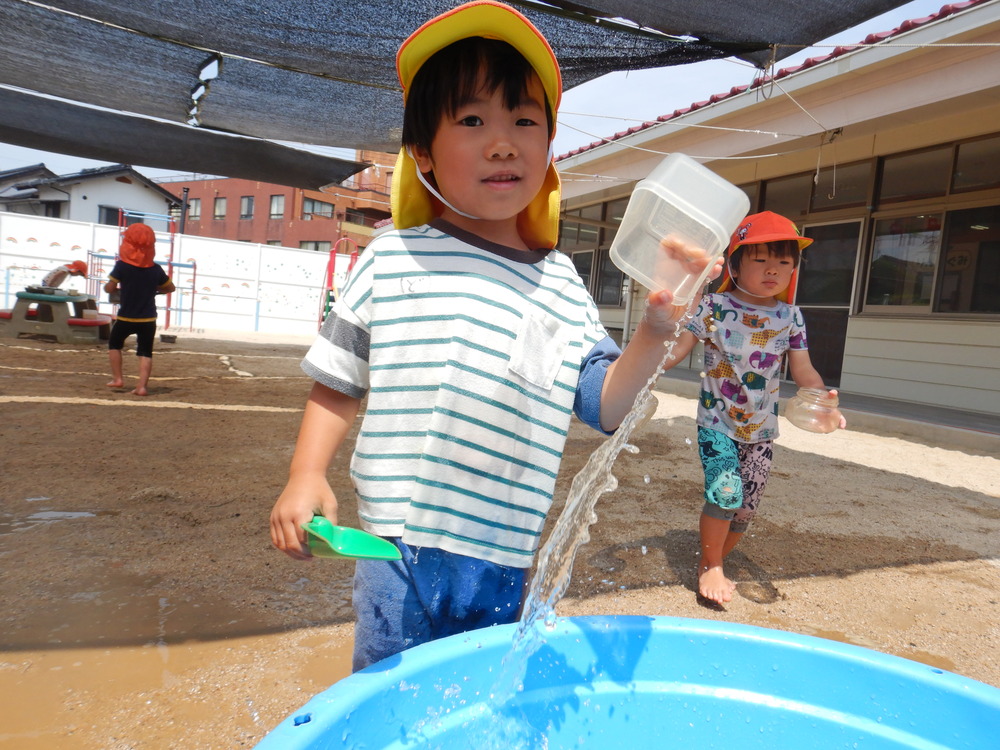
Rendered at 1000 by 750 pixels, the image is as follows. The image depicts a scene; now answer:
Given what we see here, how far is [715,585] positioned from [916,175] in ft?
20.3

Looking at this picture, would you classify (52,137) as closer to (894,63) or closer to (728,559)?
(728,559)

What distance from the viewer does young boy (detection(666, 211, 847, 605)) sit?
2.28 meters

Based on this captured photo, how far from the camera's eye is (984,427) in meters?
5.32

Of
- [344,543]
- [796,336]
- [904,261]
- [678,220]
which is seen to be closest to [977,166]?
[904,261]

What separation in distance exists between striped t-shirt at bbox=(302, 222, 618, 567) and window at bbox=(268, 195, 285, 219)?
37889 mm

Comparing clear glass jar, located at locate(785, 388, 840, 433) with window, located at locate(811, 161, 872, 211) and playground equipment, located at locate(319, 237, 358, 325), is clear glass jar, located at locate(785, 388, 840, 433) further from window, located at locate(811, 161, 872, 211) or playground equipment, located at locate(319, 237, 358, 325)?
playground equipment, located at locate(319, 237, 358, 325)

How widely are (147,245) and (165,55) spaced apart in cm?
241

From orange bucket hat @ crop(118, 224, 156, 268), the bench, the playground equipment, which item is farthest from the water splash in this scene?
the playground equipment

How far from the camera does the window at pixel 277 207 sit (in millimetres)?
36094

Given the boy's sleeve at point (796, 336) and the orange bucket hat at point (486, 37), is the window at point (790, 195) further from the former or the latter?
the orange bucket hat at point (486, 37)

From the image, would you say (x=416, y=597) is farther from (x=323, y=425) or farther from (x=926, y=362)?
(x=926, y=362)

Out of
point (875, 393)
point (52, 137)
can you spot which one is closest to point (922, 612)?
point (875, 393)

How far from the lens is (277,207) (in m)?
36.4

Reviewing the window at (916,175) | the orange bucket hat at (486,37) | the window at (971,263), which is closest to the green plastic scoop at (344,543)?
the orange bucket hat at (486,37)
